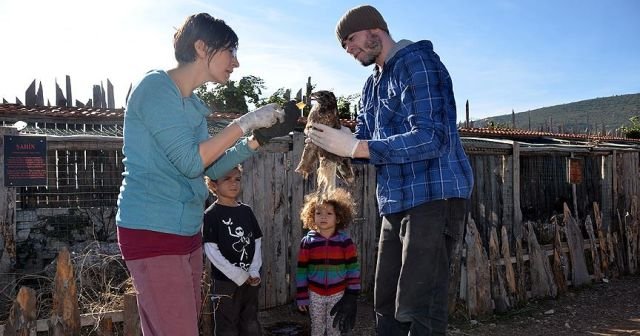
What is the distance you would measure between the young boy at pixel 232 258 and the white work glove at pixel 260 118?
1986 mm

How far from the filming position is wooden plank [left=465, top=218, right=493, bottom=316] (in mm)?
6195

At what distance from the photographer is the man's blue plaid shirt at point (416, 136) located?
104 inches

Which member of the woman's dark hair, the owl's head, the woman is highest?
the woman's dark hair

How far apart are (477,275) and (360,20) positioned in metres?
4.13

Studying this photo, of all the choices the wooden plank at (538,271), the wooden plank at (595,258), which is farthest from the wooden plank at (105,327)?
the wooden plank at (595,258)

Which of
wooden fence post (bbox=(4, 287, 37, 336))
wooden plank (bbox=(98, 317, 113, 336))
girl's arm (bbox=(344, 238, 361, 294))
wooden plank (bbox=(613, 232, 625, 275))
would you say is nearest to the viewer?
wooden fence post (bbox=(4, 287, 37, 336))

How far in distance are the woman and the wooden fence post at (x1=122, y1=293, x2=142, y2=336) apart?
1.72 meters

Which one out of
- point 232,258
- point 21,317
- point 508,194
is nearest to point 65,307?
point 21,317

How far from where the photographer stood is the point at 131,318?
3.91 meters

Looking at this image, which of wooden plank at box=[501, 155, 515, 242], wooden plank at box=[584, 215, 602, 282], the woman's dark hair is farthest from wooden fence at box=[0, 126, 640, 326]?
the woman's dark hair

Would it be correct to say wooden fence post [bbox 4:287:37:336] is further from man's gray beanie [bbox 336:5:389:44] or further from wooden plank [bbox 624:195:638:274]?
wooden plank [bbox 624:195:638:274]

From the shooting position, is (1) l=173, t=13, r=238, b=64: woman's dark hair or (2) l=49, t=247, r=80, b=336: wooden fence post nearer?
(1) l=173, t=13, r=238, b=64: woman's dark hair

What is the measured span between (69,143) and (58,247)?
1053mm

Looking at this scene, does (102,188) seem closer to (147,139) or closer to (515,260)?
(147,139)
